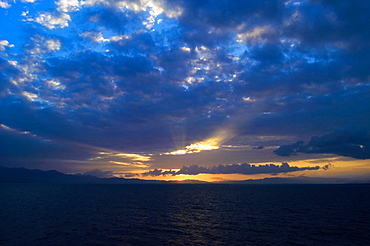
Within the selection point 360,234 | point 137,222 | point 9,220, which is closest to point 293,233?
point 360,234

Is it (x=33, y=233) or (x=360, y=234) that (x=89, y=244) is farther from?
(x=360, y=234)

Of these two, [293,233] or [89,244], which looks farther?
[293,233]

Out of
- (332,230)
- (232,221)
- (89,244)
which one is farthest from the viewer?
(232,221)

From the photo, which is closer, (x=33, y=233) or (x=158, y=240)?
(x=158, y=240)

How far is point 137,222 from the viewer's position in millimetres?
52000

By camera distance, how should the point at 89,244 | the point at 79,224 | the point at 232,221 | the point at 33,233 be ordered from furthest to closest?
the point at 232,221 → the point at 79,224 → the point at 33,233 → the point at 89,244

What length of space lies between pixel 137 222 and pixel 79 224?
37.3ft

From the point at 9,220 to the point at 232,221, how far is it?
4722cm

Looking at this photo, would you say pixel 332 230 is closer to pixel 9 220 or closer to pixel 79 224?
pixel 79 224

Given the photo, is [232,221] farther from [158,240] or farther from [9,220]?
[9,220]

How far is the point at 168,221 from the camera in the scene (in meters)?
53.9

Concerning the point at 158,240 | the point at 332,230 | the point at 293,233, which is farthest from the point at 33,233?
the point at 332,230

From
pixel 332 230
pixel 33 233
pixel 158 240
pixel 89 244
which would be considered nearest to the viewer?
pixel 89 244

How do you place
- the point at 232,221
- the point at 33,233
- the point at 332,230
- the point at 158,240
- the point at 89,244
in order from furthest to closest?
the point at 232,221, the point at 332,230, the point at 33,233, the point at 158,240, the point at 89,244
